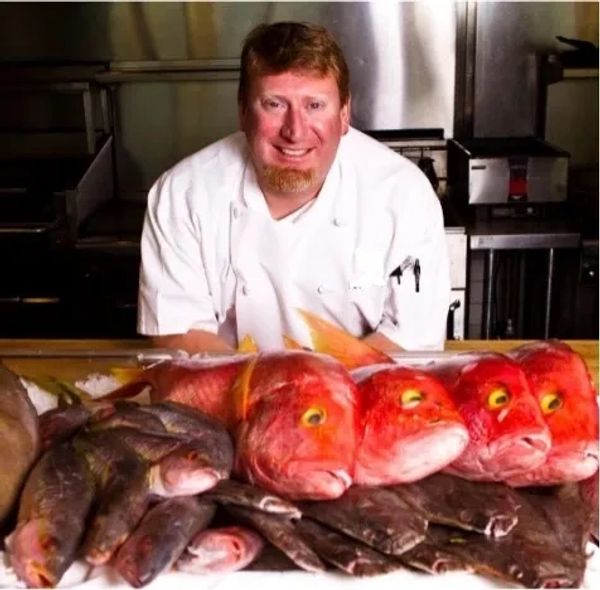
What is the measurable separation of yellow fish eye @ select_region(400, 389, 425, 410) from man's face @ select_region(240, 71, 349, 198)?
0.93m

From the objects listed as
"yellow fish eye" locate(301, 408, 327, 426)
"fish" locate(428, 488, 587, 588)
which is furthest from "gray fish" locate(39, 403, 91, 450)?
"fish" locate(428, 488, 587, 588)

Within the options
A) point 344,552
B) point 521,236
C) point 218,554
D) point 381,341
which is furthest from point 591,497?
point 521,236

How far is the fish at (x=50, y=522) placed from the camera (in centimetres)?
74

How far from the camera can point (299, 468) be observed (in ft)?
2.62

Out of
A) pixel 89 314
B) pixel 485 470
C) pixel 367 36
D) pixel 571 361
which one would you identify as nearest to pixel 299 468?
pixel 485 470

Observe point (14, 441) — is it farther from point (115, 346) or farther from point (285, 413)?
point (115, 346)

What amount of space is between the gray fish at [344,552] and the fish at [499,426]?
13 centimetres

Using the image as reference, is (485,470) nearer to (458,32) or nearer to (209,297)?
(209,297)

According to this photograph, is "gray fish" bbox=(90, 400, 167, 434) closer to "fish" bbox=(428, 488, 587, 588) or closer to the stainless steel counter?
"fish" bbox=(428, 488, 587, 588)

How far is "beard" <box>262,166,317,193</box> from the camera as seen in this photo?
1.82m

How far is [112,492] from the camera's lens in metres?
0.77

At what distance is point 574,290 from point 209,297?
5.58ft

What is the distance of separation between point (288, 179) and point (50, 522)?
1.18 m

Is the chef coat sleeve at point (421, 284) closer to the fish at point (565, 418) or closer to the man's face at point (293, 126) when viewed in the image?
the man's face at point (293, 126)
